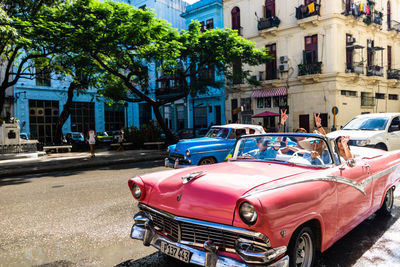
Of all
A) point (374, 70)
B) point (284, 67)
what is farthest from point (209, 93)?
point (374, 70)

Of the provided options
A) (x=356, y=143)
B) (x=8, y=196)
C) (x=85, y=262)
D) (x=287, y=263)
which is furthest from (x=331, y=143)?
(x=8, y=196)

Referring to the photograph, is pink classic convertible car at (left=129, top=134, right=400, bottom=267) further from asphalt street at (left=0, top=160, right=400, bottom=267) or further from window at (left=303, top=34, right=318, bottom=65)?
window at (left=303, top=34, right=318, bottom=65)

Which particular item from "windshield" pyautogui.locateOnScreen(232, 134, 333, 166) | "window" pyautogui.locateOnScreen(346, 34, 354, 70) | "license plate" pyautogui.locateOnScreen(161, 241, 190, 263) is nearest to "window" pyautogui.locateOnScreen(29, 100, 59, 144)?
"window" pyautogui.locateOnScreen(346, 34, 354, 70)

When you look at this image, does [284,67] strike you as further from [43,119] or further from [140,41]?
[43,119]

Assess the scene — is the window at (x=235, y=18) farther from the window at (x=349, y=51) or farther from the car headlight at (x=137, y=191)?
the car headlight at (x=137, y=191)

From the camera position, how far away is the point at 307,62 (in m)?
25.2

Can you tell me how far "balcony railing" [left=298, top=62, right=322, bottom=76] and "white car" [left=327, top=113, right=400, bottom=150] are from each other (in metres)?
14.7

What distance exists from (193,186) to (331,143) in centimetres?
181

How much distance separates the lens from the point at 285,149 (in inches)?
155

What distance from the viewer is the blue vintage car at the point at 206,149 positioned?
8.81m

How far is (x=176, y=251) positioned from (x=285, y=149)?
1.98 m

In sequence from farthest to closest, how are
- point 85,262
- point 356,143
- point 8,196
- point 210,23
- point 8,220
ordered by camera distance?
point 210,23 → point 356,143 → point 8,196 → point 8,220 → point 85,262

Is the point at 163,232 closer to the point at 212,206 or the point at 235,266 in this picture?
the point at 212,206

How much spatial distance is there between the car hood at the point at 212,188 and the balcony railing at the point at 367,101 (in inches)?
1040
